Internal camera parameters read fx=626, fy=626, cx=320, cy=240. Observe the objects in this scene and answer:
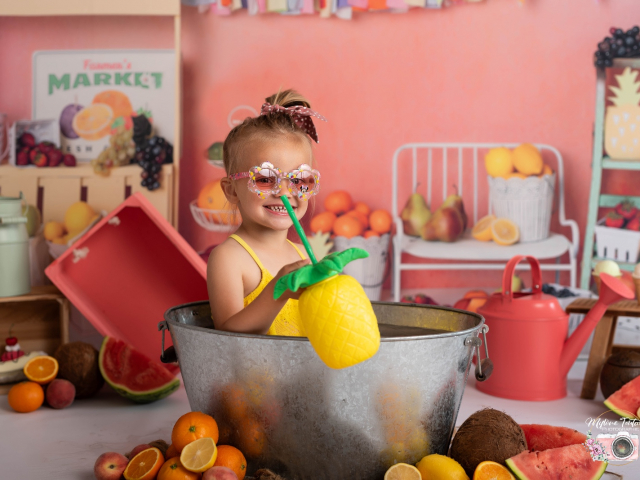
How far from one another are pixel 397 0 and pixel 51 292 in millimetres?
1805

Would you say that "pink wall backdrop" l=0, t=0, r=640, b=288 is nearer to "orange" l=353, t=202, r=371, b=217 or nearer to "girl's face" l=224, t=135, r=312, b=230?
"orange" l=353, t=202, r=371, b=217

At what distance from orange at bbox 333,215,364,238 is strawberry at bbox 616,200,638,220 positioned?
1093mm

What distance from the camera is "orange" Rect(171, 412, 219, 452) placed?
1.19 meters

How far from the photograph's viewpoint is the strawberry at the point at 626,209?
263 cm

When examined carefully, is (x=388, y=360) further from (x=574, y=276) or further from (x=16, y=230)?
(x=574, y=276)

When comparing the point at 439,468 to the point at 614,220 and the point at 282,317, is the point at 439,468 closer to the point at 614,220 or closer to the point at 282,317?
the point at 282,317

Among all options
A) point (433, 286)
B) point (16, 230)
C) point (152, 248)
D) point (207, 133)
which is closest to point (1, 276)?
point (16, 230)

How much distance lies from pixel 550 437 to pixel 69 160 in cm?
212

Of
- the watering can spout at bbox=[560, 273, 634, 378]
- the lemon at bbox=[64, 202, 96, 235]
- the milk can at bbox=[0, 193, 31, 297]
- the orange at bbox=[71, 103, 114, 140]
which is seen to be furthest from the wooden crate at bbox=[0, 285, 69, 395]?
the watering can spout at bbox=[560, 273, 634, 378]

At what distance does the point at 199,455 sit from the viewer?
118 cm

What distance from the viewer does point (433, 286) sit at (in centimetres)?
278

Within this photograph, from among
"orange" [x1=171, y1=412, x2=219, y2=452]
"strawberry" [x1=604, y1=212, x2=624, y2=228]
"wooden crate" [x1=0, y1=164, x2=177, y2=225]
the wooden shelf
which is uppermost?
the wooden shelf

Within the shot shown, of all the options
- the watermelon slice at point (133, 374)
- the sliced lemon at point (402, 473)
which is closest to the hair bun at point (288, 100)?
the sliced lemon at point (402, 473)

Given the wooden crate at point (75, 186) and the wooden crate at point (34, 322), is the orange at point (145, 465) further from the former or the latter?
the wooden crate at point (75, 186)
